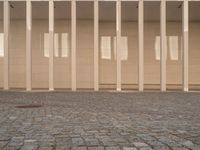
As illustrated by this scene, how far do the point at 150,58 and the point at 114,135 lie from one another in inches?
1022

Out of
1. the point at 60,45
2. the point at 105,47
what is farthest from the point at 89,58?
the point at 60,45

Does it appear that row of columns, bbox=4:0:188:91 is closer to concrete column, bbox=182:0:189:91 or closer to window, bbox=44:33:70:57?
concrete column, bbox=182:0:189:91

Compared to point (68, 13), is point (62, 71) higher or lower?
lower

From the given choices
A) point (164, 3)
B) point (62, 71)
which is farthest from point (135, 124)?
point (62, 71)

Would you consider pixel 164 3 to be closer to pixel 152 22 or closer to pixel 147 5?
pixel 147 5

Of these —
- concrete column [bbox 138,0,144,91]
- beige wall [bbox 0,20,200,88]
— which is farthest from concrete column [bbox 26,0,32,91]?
beige wall [bbox 0,20,200,88]

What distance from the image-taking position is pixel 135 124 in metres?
8.55

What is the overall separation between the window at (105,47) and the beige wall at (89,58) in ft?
1.17

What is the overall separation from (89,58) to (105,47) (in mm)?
1639

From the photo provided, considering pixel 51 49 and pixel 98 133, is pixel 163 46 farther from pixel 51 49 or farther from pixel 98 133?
pixel 98 133

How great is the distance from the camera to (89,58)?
106 feet

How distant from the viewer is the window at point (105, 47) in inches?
1270

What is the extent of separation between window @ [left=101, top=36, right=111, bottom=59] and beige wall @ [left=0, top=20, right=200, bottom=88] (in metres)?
0.36

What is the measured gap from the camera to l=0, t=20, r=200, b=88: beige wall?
31.8 meters
